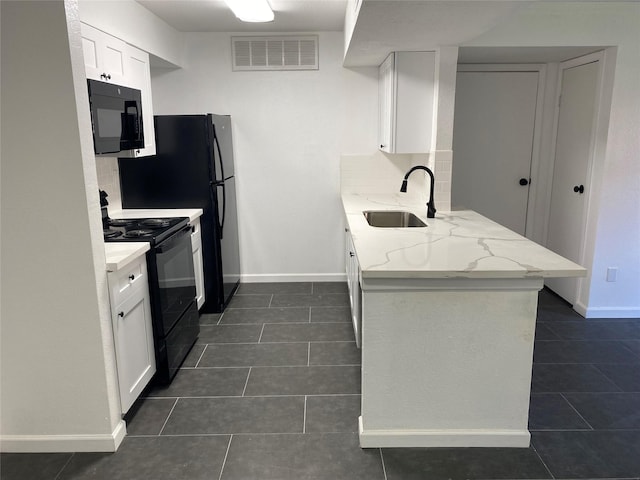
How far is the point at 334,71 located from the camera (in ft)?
13.9

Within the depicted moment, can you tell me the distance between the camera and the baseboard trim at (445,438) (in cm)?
220

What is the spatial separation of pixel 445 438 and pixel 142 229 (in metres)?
2.03

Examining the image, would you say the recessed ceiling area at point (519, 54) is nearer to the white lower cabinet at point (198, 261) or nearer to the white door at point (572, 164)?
the white door at point (572, 164)

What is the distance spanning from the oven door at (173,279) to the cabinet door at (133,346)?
0.31 feet

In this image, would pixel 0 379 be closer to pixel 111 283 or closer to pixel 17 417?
pixel 17 417

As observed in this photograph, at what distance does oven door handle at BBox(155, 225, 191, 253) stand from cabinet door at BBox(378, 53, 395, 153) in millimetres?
1554

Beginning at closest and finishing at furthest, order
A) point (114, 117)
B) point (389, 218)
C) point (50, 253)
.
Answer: point (50, 253), point (114, 117), point (389, 218)

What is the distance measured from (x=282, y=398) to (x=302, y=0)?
2.56 m

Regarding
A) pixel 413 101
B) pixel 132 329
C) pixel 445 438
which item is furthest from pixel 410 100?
pixel 132 329

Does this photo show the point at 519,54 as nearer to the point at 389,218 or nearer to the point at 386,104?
the point at 386,104

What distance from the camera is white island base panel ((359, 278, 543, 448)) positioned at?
208cm

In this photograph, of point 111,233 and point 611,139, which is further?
point 611,139

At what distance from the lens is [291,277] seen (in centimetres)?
469

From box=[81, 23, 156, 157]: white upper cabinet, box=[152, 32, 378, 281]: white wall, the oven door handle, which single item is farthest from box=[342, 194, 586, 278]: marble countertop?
box=[81, 23, 156, 157]: white upper cabinet
